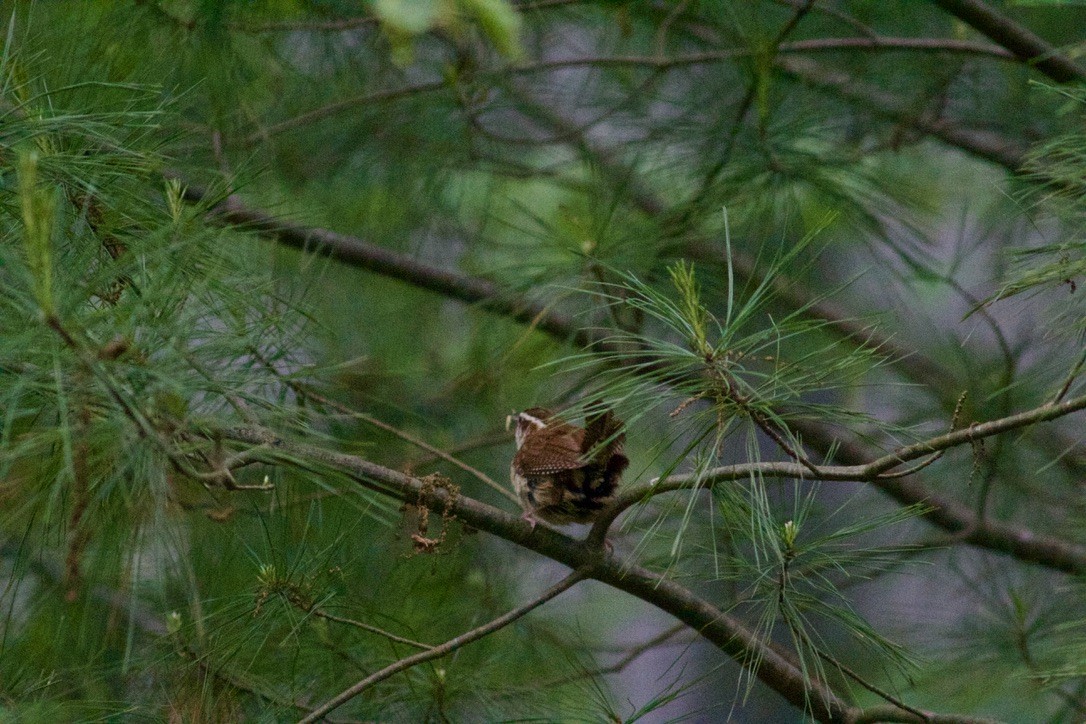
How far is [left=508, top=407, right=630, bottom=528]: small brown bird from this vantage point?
197cm

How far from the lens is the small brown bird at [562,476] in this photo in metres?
1.97

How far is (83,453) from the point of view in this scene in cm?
112

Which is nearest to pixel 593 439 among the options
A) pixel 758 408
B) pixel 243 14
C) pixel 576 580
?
pixel 576 580

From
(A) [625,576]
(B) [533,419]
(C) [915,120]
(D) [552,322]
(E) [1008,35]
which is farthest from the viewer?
(C) [915,120]

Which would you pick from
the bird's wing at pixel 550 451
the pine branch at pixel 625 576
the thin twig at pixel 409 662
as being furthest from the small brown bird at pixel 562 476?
the thin twig at pixel 409 662

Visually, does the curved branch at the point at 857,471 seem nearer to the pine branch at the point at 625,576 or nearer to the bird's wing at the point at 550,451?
the pine branch at the point at 625,576

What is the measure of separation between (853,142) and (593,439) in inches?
72.7

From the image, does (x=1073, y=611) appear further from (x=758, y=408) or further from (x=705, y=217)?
(x=758, y=408)

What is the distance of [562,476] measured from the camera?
2.01m

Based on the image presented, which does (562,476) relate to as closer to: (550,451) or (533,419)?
(550,451)

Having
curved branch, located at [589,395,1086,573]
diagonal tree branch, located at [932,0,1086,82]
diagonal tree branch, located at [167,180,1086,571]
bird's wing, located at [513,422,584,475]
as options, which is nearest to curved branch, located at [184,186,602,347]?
→ diagonal tree branch, located at [167,180,1086,571]

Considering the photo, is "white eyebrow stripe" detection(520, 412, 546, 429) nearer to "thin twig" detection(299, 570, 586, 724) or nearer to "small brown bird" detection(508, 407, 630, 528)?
"small brown bird" detection(508, 407, 630, 528)

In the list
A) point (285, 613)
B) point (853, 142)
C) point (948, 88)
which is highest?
point (948, 88)

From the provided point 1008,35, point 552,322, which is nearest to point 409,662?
point 552,322
